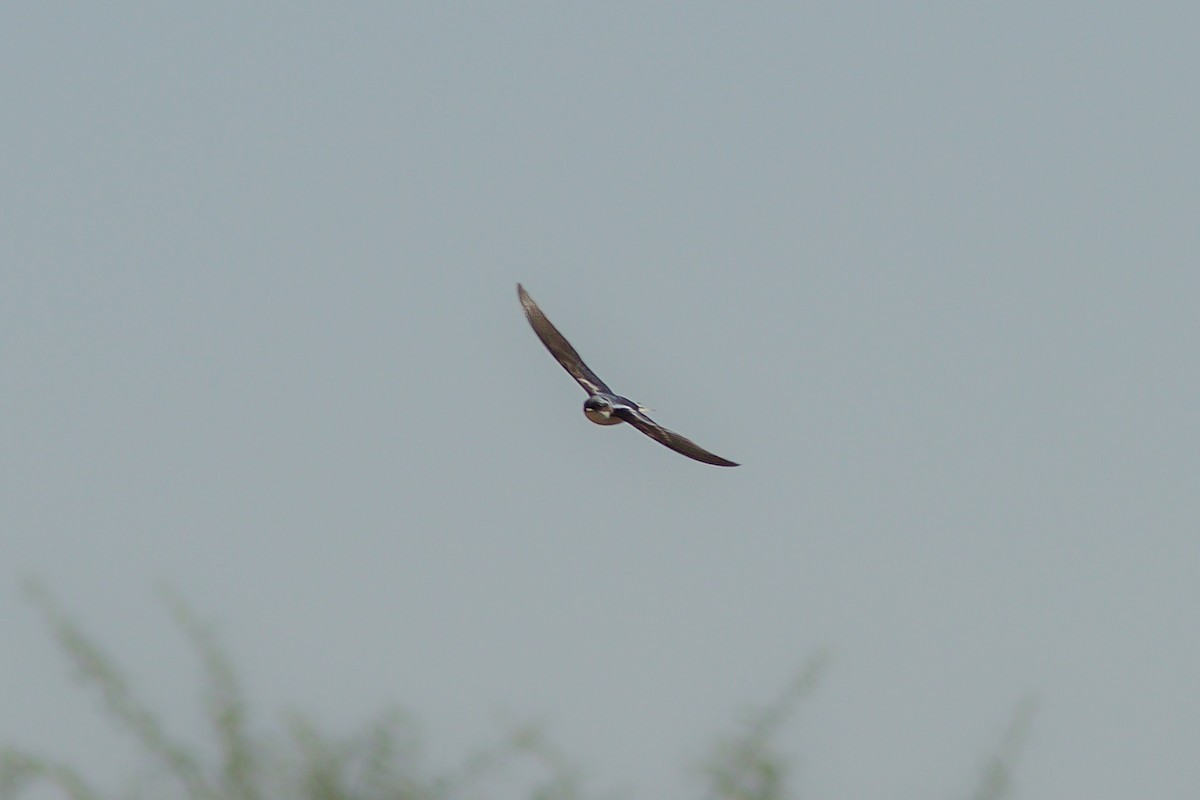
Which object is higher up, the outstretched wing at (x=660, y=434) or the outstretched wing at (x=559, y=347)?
the outstretched wing at (x=559, y=347)

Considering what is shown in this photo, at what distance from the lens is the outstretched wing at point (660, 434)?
22203mm

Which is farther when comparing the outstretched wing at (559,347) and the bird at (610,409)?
the outstretched wing at (559,347)

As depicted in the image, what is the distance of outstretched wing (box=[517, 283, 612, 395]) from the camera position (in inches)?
940

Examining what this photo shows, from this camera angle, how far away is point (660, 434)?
74.0ft

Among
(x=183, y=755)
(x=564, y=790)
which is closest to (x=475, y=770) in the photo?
(x=564, y=790)

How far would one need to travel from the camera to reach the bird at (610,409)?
73.0ft

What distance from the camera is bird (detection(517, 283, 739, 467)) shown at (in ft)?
73.0

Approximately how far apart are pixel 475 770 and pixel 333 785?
1582 mm

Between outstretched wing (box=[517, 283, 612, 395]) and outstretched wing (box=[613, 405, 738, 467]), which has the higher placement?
outstretched wing (box=[517, 283, 612, 395])

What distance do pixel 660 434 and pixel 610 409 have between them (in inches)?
20.6

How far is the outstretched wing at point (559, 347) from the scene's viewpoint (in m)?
23.9

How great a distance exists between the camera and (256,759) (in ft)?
69.2

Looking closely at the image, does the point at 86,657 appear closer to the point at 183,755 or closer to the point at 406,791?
the point at 183,755

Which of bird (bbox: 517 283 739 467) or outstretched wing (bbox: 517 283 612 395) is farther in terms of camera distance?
outstretched wing (bbox: 517 283 612 395)
